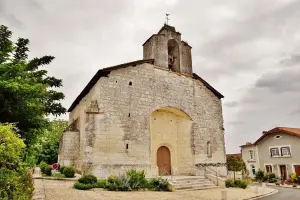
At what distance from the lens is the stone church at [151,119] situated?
15.2 metres

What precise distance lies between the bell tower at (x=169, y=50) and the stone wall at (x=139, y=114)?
31.0 inches

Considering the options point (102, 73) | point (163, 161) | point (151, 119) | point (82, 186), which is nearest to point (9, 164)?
point (82, 186)

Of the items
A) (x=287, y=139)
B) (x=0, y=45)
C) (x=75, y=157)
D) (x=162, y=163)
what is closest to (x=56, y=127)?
(x=75, y=157)

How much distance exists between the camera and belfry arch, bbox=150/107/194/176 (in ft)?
61.3

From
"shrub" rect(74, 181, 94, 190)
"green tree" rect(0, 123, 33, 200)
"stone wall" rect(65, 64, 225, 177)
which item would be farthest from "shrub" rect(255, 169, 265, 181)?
"green tree" rect(0, 123, 33, 200)

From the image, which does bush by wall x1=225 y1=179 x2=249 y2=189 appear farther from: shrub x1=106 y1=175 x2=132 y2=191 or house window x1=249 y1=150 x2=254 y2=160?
house window x1=249 y1=150 x2=254 y2=160

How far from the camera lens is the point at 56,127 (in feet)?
120

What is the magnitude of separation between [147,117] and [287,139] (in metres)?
18.5

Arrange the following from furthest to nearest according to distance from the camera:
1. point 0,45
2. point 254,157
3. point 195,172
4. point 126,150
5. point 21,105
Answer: point 254,157 → point 195,172 → point 126,150 → point 0,45 → point 21,105

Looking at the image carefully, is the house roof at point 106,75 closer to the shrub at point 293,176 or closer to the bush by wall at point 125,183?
the bush by wall at point 125,183

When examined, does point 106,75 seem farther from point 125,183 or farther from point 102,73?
point 125,183

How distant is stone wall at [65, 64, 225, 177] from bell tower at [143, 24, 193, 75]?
2.58 feet

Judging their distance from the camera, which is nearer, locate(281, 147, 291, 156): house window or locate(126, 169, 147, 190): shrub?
locate(126, 169, 147, 190): shrub

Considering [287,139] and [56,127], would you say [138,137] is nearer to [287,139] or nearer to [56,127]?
[287,139]
